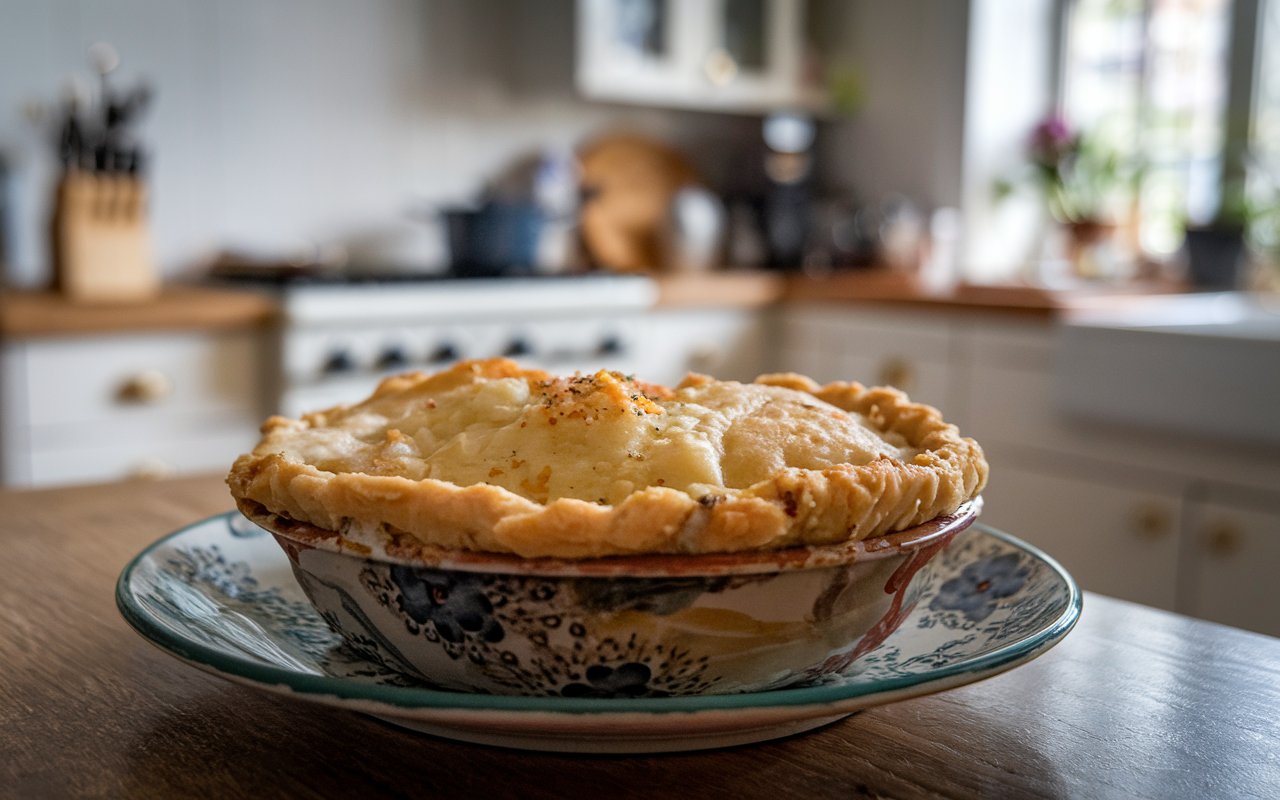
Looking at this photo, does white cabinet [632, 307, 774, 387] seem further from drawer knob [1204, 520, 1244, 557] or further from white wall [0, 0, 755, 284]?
drawer knob [1204, 520, 1244, 557]

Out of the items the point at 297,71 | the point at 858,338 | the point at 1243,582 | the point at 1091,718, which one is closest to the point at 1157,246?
the point at 858,338

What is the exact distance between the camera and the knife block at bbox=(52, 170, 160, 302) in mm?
2293

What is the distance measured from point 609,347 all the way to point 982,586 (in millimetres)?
2092

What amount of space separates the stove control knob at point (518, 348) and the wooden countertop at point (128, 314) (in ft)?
1.78

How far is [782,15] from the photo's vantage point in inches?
134

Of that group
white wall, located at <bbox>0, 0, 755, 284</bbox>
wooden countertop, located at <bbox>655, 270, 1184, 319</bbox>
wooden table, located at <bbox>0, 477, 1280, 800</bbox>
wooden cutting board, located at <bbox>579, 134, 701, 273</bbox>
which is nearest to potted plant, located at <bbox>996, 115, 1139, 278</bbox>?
wooden countertop, located at <bbox>655, 270, 1184, 319</bbox>

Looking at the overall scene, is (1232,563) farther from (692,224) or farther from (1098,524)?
(692,224)

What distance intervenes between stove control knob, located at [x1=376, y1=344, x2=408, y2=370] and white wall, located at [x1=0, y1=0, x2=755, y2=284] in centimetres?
71

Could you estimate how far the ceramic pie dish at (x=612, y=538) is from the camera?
0.50 m

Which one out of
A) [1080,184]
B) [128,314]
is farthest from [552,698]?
[1080,184]

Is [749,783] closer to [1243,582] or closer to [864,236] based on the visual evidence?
[1243,582]

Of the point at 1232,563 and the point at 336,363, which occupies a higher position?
the point at 336,363

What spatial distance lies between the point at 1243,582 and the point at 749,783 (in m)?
1.82

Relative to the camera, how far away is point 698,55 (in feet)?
10.5
